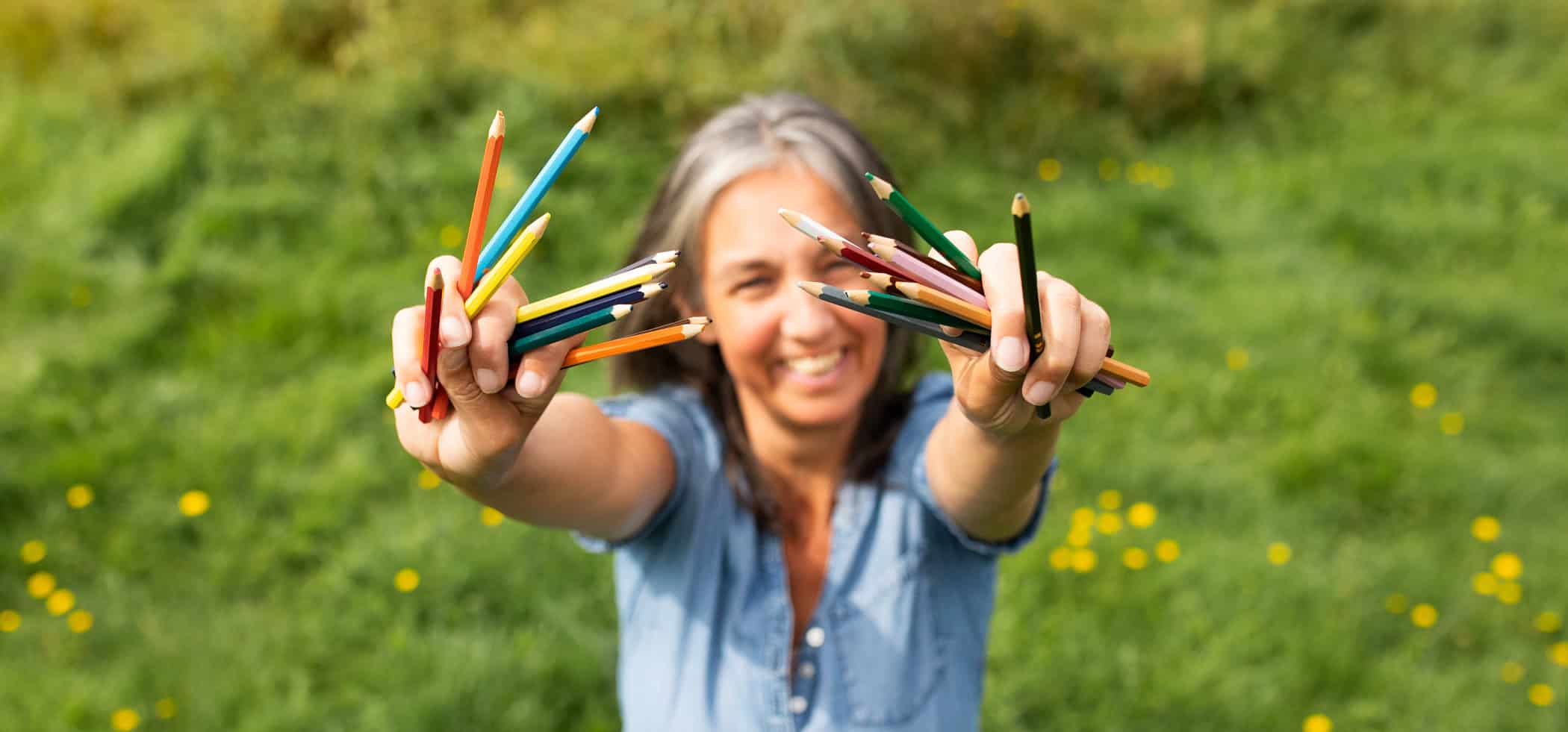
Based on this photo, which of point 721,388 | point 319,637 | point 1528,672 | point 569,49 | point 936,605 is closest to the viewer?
point 936,605

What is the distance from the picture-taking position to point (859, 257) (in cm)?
98

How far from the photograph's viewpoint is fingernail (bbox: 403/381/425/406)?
1.05m

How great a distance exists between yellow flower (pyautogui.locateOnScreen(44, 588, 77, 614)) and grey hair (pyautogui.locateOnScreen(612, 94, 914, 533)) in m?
1.67

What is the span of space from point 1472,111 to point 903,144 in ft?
9.64

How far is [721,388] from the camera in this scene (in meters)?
2.03

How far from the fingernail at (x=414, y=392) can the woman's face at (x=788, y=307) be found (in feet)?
2.25

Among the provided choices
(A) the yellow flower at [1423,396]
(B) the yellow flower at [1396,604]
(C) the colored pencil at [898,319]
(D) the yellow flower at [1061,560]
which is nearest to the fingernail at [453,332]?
(C) the colored pencil at [898,319]

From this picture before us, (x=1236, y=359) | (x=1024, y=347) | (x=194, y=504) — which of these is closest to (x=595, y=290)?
(x=1024, y=347)

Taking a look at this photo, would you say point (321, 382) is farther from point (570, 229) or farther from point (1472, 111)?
point (1472, 111)

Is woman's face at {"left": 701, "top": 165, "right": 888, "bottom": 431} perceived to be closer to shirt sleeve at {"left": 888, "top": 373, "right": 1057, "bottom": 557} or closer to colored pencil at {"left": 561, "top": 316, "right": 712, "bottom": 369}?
shirt sleeve at {"left": 888, "top": 373, "right": 1057, "bottom": 557}

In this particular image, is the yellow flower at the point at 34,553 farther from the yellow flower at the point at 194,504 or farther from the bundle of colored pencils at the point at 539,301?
the bundle of colored pencils at the point at 539,301

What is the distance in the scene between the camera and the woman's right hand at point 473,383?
1039 millimetres

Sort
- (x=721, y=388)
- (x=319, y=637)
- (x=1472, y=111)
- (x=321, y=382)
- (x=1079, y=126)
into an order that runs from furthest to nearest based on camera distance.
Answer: (x=1472, y=111), (x=1079, y=126), (x=321, y=382), (x=319, y=637), (x=721, y=388)

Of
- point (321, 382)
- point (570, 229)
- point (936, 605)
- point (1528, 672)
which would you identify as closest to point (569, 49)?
point (570, 229)
